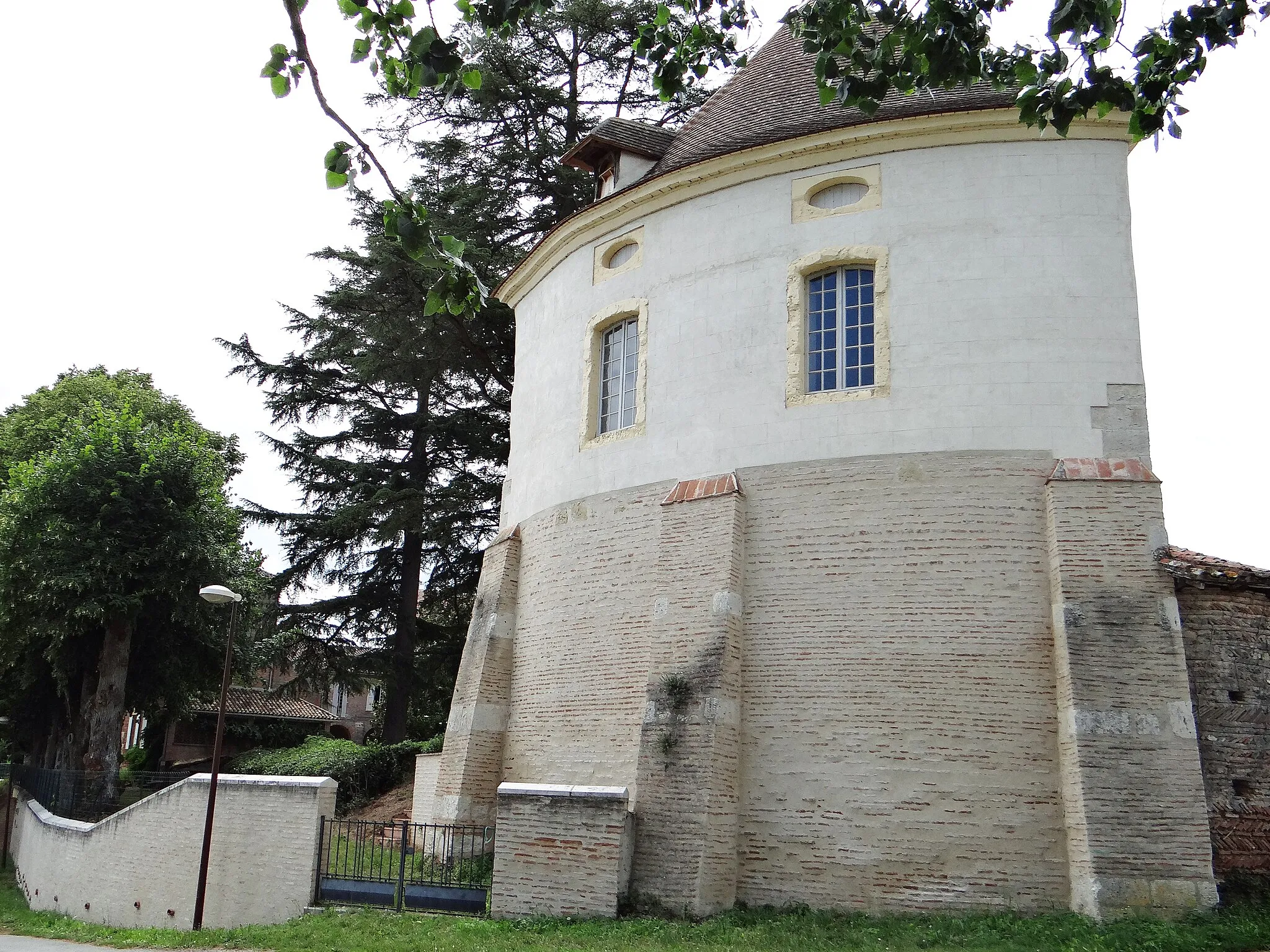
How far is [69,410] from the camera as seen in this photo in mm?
31828

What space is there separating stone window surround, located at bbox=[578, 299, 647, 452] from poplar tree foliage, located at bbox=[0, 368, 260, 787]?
34.0 feet

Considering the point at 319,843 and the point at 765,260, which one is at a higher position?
the point at 765,260

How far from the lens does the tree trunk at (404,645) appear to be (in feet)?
87.9

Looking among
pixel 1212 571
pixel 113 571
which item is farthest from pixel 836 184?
pixel 113 571

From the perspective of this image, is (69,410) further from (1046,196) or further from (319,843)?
(1046,196)

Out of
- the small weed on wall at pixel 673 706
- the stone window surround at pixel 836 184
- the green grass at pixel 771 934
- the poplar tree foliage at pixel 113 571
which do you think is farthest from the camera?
the poplar tree foliage at pixel 113 571

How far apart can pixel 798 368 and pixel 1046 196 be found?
3.70 meters

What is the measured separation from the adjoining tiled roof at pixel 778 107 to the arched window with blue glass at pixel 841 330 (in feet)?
6.60

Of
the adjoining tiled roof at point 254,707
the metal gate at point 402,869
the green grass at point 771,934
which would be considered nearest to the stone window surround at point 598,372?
the metal gate at point 402,869

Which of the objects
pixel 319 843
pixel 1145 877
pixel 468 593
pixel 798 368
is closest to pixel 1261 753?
pixel 1145 877

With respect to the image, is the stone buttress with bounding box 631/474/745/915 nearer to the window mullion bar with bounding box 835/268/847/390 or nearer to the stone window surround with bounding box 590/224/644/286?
the window mullion bar with bounding box 835/268/847/390

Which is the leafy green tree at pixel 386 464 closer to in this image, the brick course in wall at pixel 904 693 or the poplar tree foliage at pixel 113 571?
the poplar tree foliage at pixel 113 571

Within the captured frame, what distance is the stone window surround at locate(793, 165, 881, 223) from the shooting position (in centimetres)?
1474

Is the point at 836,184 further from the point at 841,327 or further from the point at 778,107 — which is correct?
the point at 778,107
